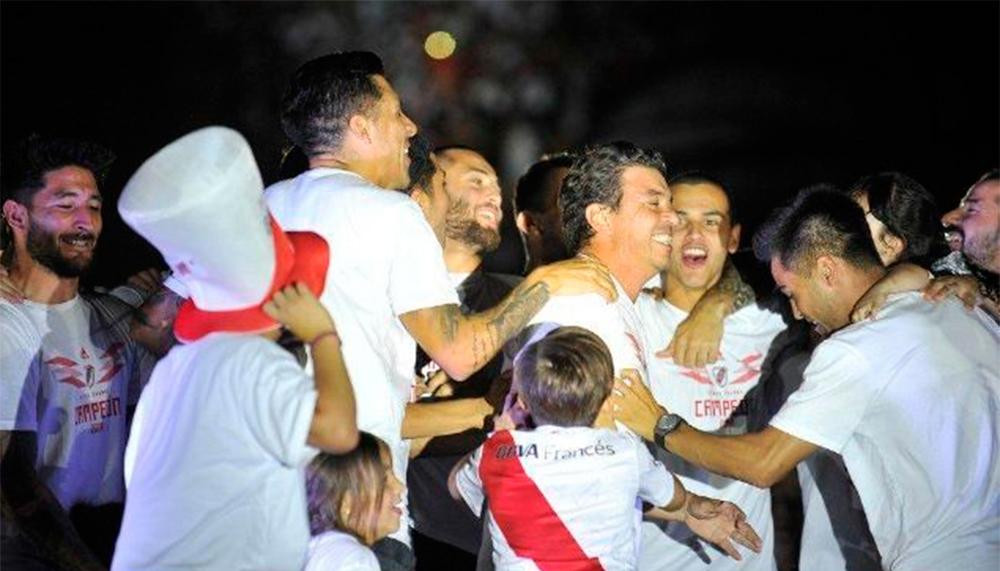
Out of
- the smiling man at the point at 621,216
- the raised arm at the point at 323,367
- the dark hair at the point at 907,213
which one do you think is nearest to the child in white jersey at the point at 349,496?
the raised arm at the point at 323,367

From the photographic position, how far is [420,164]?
14.8 ft

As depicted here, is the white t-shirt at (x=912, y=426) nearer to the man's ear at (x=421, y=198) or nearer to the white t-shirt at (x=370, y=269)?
the white t-shirt at (x=370, y=269)

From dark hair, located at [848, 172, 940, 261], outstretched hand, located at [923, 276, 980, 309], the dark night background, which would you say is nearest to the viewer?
outstretched hand, located at [923, 276, 980, 309]

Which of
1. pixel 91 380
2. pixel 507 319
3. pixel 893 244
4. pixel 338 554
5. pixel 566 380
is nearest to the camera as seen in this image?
pixel 338 554

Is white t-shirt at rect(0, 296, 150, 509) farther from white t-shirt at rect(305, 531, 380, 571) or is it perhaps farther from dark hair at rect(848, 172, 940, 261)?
dark hair at rect(848, 172, 940, 261)

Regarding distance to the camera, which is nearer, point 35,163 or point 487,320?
point 487,320

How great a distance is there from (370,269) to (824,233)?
5.42 feet

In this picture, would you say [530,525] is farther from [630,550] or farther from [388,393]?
[388,393]

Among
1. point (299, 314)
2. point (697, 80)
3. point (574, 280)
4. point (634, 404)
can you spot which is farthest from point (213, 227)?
point (697, 80)

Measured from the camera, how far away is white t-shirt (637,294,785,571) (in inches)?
183

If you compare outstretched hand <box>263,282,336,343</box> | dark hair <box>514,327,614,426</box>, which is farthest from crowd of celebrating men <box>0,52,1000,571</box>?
dark hair <box>514,327,614,426</box>

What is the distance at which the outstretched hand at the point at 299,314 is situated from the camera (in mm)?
2887

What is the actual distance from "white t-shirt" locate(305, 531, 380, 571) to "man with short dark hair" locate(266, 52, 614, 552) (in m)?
0.39

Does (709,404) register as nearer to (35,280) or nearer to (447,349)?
(447,349)
